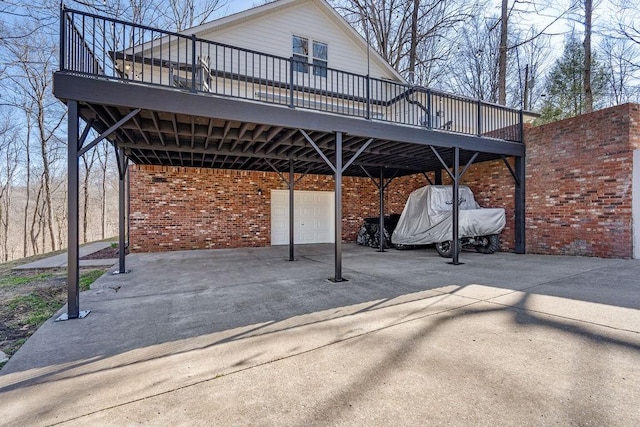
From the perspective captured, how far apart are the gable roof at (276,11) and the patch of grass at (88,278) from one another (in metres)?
6.93

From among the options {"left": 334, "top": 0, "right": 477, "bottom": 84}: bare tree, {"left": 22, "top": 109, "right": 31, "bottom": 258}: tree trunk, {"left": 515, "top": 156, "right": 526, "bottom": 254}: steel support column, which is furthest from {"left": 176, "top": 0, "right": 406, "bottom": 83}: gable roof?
{"left": 22, "top": 109, "right": 31, "bottom": 258}: tree trunk

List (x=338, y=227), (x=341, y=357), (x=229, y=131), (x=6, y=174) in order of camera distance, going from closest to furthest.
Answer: (x=341, y=357) → (x=338, y=227) → (x=229, y=131) → (x=6, y=174)

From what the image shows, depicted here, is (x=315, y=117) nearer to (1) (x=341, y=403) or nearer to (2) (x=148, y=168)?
(1) (x=341, y=403)

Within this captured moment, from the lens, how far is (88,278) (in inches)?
226

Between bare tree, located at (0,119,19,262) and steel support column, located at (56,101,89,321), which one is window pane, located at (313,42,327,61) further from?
bare tree, located at (0,119,19,262)

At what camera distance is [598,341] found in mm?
2594

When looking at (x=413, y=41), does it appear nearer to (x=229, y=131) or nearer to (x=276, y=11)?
(x=276, y=11)

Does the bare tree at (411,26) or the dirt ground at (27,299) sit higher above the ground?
the bare tree at (411,26)

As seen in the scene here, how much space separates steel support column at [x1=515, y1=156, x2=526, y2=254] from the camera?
318 inches

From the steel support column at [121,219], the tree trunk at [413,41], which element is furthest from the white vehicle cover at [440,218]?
the tree trunk at [413,41]

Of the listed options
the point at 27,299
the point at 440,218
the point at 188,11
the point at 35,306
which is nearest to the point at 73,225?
the point at 35,306

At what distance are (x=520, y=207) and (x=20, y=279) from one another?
11344 millimetres

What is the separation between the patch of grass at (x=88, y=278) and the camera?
16.6ft

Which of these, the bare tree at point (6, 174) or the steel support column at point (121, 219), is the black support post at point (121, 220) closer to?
the steel support column at point (121, 219)
